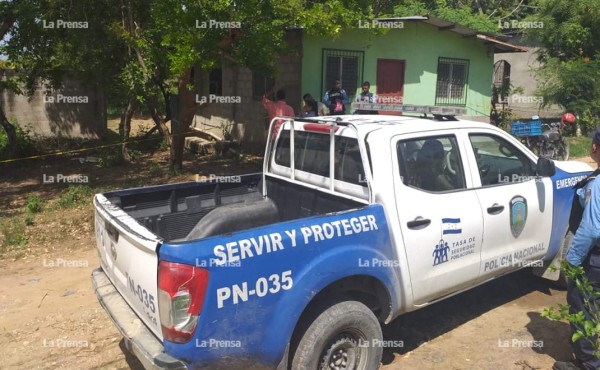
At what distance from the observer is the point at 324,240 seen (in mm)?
2953

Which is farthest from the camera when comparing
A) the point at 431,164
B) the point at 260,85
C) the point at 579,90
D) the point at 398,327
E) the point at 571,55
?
the point at 571,55

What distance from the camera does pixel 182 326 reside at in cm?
257

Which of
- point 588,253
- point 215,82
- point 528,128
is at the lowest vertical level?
point 588,253

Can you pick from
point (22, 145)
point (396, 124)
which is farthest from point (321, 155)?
point (22, 145)

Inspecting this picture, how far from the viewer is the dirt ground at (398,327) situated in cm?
382

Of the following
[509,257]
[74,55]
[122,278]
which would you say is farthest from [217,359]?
[74,55]

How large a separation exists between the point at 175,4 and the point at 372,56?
263 inches

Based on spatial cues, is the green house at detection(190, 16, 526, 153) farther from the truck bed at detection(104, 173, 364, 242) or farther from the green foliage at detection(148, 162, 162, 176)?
the truck bed at detection(104, 173, 364, 242)

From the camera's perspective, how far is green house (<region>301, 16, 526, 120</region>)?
39.3 feet

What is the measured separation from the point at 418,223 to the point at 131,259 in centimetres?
186

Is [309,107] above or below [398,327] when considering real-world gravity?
above

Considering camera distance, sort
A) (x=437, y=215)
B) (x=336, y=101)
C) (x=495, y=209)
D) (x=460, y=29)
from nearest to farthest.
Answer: (x=437, y=215)
(x=495, y=209)
(x=336, y=101)
(x=460, y=29)

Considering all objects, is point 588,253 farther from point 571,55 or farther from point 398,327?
point 571,55

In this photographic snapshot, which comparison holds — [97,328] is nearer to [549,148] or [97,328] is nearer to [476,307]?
[476,307]
